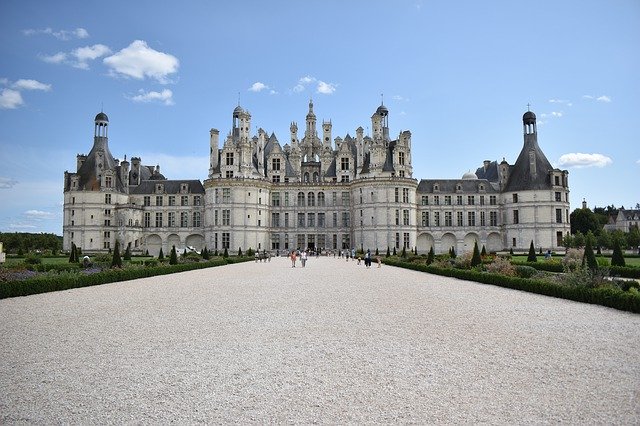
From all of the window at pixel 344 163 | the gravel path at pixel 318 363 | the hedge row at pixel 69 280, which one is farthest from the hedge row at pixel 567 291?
the window at pixel 344 163

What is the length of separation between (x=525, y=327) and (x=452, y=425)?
674 centimetres

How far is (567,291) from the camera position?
16922mm

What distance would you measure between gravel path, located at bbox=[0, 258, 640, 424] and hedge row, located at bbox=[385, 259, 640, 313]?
1.45 ft

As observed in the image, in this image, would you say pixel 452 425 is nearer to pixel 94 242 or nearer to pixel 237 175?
pixel 237 175

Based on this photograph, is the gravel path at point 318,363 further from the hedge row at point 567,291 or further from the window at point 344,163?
the window at point 344,163

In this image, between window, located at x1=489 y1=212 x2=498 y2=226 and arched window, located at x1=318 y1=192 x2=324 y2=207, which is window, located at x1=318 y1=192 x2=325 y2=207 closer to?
arched window, located at x1=318 y1=192 x2=324 y2=207

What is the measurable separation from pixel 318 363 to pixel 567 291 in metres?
12.0

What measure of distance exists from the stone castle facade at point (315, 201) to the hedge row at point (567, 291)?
35.1m

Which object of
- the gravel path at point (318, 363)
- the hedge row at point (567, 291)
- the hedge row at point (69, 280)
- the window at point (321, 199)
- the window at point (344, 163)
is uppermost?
the window at point (344, 163)

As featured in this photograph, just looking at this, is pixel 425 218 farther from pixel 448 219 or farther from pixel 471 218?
pixel 471 218

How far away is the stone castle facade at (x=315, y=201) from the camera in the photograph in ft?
194

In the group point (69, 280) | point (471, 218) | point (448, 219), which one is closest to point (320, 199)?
point (448, 219)

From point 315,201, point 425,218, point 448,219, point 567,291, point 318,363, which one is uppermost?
point 315,201

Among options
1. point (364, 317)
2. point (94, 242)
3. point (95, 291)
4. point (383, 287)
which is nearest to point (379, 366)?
point (364, 317)
